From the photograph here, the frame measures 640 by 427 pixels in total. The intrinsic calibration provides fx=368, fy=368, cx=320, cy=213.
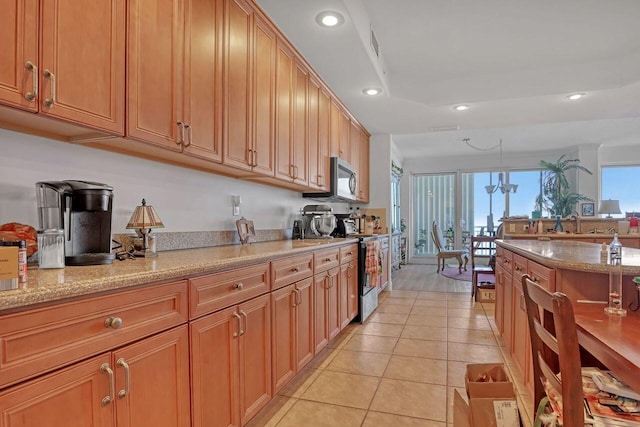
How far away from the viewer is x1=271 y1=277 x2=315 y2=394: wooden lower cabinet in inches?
80.5

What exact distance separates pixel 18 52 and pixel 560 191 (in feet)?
25.9

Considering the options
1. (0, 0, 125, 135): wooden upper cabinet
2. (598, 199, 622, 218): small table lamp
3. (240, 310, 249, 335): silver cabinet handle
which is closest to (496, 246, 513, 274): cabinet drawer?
(240, 310, 249, 335): silver cabinet handle

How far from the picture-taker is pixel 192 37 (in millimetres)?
1816

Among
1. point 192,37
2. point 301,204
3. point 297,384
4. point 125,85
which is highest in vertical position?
point 192,37

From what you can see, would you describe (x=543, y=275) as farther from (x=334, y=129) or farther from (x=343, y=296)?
(x=334, y=129)

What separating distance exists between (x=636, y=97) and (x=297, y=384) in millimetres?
4423

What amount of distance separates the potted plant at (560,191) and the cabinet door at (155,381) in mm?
6857

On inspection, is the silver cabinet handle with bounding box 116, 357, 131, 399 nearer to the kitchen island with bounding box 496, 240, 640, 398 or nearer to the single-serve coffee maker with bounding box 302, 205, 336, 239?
the kitchen island with bounding box 496, 240, 640, 398

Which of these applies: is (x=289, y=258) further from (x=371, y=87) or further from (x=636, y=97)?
(x=636, y=97)

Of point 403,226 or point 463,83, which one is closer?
point 463,83

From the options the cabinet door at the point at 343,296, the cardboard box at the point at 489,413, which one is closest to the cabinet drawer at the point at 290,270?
the cabinet door at the point at 343,296

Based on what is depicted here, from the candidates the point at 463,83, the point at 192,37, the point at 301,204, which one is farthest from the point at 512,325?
the point at 192,37

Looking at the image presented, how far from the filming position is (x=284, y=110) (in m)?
2.79

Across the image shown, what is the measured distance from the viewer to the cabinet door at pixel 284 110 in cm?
269
